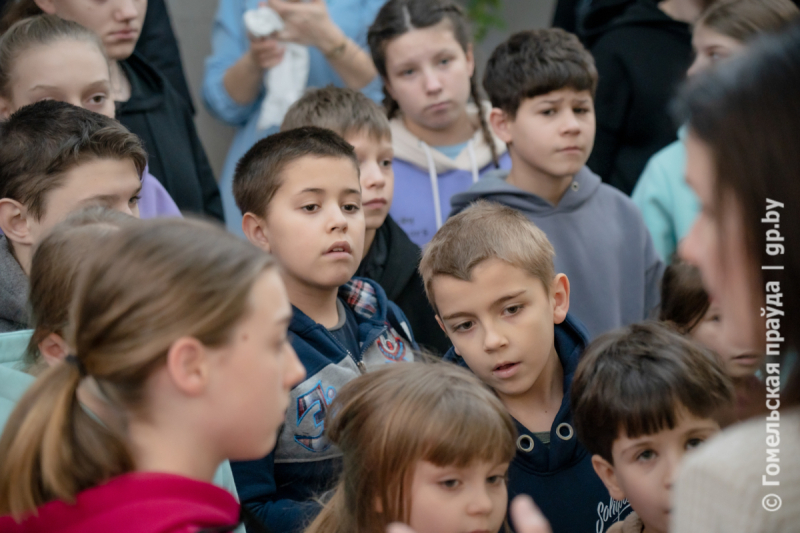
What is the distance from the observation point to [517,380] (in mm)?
2121

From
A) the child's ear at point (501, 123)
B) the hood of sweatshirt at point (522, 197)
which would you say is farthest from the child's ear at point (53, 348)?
the child's ear at point (501, 123)

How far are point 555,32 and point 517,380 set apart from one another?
5.51 feet

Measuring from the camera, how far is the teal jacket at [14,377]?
1.66 metres

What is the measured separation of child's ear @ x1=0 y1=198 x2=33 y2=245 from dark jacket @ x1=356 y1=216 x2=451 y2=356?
3.69 ft

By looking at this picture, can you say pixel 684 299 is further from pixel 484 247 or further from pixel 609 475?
pixel 609 475

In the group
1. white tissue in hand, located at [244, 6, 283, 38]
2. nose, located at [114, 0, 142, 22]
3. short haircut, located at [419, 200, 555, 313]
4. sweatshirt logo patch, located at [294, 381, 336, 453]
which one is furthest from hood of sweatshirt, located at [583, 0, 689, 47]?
sweatshirt logo patch, located at [294, 381, 336, 453]

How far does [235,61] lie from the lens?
3961mm

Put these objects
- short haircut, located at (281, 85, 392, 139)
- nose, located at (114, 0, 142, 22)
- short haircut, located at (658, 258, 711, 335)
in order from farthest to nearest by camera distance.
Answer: nose, located at (114, 0, 142, 22) < short haircut, located at (281, 85, 392, 139) < short haircut, located at (658, 258, 711, 335)

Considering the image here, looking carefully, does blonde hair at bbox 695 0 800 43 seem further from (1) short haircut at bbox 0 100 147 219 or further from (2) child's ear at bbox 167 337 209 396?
(2) child's ear at bbox 167 337 209 396

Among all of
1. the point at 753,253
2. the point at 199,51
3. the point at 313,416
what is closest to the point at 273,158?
the point at 313,416

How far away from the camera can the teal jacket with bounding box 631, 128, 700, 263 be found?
3.32 metres

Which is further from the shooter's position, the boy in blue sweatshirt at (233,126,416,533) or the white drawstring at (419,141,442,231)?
the white drawstring at (419,141,442,231)

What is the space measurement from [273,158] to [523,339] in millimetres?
920

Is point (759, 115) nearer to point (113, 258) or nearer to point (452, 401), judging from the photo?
point (452, 401)
